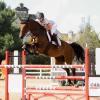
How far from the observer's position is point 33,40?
11031mm

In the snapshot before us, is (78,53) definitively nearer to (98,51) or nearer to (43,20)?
(43,20)

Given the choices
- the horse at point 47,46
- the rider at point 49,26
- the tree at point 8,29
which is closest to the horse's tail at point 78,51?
the horse at point 47,46

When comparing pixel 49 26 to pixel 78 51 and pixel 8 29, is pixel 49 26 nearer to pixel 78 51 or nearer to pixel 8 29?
pixel 78 51

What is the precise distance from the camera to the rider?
36.6ft

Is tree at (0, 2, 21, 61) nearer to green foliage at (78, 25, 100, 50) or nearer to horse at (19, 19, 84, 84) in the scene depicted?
green foliage at (78, 25, 100, 50)

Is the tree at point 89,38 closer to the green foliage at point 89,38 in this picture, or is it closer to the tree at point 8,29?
the green foliage at point 89,38

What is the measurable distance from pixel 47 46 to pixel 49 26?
0.50m

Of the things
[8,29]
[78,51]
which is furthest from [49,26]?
[8,29]

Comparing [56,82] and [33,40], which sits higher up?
[33,40]

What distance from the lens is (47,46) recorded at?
1154 cm

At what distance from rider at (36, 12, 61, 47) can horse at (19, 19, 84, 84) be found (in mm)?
108

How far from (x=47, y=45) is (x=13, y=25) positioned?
27.4 meters

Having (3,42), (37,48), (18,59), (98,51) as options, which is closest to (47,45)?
(37,48)

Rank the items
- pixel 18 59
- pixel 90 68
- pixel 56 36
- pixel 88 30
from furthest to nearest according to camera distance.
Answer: pixel 88 30, pixel 56 36, pixel 18 59, pixel 90 68
